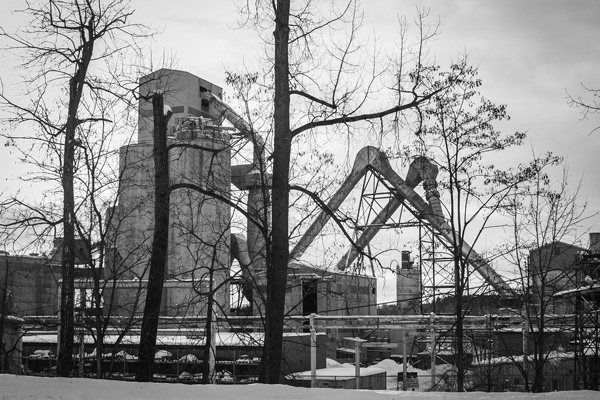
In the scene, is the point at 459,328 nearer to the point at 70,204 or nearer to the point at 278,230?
the point at 278,230

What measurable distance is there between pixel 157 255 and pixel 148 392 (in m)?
5.41

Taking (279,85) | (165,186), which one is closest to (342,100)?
(279,85)

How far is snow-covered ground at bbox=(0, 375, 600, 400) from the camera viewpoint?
9414 millimetres

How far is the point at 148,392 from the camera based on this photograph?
956 centimetres

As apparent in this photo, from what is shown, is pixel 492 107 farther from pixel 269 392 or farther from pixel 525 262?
pixel 269 392

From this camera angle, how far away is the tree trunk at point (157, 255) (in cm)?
1448

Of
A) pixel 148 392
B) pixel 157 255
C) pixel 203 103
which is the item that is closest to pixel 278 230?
pixel 157 255

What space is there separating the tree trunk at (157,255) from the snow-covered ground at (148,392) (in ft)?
15.2

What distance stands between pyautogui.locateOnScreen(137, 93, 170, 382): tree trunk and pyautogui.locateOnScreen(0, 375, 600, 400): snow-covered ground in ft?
15.2

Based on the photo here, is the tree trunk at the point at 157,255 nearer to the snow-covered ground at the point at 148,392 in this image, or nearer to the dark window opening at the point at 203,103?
Result: the snow-covered ground at the point at 148,392

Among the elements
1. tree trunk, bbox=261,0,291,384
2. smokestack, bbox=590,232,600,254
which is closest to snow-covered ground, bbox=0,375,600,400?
tree trunk, bbox=261,0,291,384

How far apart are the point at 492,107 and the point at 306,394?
866 centimetres

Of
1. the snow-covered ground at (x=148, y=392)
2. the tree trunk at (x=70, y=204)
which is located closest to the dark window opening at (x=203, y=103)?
the tree trunk at (x=70, y=204)

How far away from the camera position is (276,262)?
42.1ft
